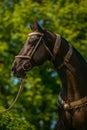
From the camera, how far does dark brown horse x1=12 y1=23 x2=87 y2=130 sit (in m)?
7.41

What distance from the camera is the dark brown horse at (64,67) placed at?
741 centimetres

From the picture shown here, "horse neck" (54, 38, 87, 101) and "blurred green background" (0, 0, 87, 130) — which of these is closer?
"horse neck" (54, 38, 87, 101)

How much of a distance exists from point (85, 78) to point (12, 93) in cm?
1687

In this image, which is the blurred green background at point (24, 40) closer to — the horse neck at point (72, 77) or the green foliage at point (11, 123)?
the green foliage at point (11, 123)

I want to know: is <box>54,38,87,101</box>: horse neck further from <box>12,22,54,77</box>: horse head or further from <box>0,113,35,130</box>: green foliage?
<box>0,113,35,130</box>: green foliage

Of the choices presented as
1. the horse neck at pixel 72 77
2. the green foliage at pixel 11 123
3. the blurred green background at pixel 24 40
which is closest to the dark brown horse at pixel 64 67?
the horse neck at pixel 72 77

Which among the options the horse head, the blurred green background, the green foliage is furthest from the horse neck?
the blurred green background

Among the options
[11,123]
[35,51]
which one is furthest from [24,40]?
[35,51]

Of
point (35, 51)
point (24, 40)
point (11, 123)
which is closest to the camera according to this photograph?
point (35, 51)

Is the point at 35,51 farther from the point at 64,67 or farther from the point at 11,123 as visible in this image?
the point at 11,123

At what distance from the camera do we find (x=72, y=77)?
24.4 feet

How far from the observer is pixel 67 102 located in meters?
7.43

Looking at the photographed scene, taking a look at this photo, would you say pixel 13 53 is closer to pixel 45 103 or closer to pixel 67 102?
pixel 45 103

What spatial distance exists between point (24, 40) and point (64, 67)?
15.4 m
